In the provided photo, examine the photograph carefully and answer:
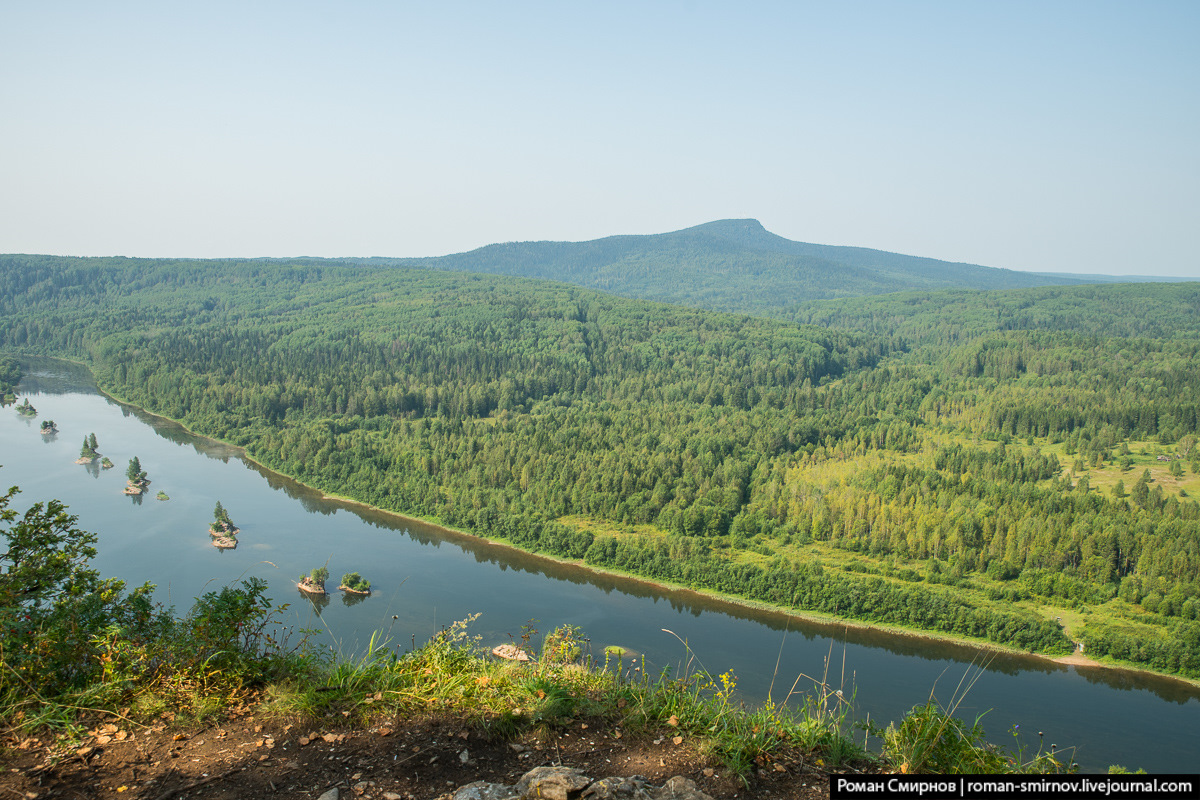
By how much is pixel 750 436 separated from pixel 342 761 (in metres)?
59.5

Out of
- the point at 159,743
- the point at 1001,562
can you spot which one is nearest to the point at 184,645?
the point at 159,743

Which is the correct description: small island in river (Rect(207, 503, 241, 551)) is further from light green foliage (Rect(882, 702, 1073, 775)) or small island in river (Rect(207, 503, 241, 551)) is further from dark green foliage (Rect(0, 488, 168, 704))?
light green foliage (Rect(882, 702, 1073, 775))

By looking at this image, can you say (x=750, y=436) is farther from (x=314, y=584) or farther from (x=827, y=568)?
(x=314, y=584)

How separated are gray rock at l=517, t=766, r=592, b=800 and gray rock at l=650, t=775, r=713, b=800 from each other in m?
0.43

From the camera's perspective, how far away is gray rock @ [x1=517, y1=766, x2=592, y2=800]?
162 inches

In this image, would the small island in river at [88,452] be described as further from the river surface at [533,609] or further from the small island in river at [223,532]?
the small island in river at [223,532]

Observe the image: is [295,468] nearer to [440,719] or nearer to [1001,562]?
[1001,562]

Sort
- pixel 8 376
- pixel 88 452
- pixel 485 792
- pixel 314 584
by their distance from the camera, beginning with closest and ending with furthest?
pixel 485 792 → pixel 314 584 → pixel 88 452 → pixel 8 376

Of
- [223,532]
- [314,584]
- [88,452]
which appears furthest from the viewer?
[88,452]

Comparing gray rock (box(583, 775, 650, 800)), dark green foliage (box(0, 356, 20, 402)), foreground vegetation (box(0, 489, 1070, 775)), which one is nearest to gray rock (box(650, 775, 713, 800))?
gray rock (box(583, 775, 650, 800))

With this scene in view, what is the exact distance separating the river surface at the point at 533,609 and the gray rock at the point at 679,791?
49.7ft

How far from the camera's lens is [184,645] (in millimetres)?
5121

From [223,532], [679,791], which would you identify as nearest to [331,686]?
[679,791]

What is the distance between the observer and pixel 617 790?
4207 millimetres
